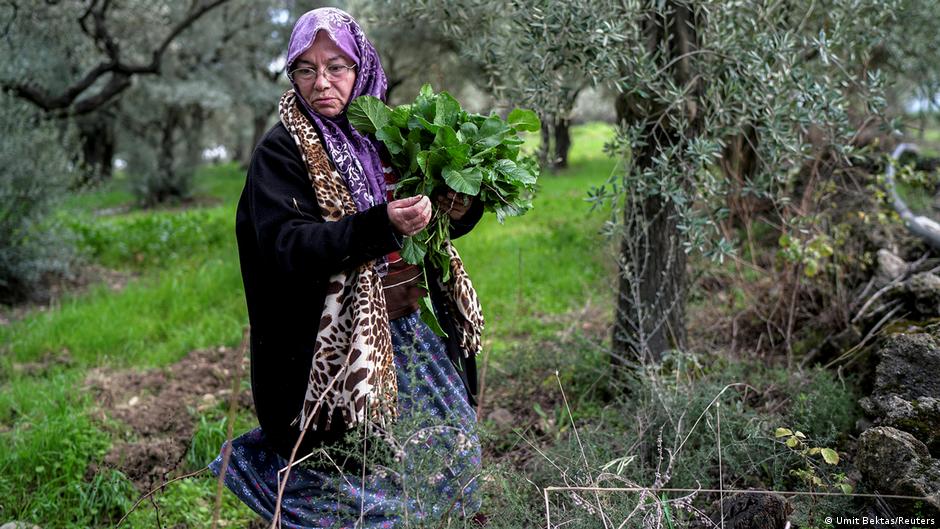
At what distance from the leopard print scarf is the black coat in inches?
2.2

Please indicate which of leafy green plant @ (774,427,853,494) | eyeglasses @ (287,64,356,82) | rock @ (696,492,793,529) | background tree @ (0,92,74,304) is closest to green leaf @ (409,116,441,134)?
eyeglasses @ (287,64,356,82)

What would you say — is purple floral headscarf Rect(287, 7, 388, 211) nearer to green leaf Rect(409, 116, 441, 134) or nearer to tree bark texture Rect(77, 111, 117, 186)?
green leaf Rect(409, 116, 441, 134)

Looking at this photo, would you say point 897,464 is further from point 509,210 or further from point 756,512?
point 509,210

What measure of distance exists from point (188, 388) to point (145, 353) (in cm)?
94

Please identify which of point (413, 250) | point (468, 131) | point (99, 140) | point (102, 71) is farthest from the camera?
point (99, 140)

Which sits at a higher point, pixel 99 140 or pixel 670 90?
pixel 670 90

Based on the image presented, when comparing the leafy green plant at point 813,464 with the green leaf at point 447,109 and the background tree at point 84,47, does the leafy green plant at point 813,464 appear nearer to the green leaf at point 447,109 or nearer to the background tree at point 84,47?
the green leaf at point 447,109

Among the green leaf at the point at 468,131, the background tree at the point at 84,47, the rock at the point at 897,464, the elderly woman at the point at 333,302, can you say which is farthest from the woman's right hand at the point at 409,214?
the background tree at the point at 84,47

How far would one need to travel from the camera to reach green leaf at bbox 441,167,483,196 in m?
2.60

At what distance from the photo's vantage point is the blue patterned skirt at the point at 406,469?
8.08ft

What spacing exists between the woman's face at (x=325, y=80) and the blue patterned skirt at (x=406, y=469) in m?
0.82

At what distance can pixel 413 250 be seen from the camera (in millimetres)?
2674

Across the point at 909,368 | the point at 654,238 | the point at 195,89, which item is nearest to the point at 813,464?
the point at 909,368

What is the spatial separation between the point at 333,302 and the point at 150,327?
4.45m
